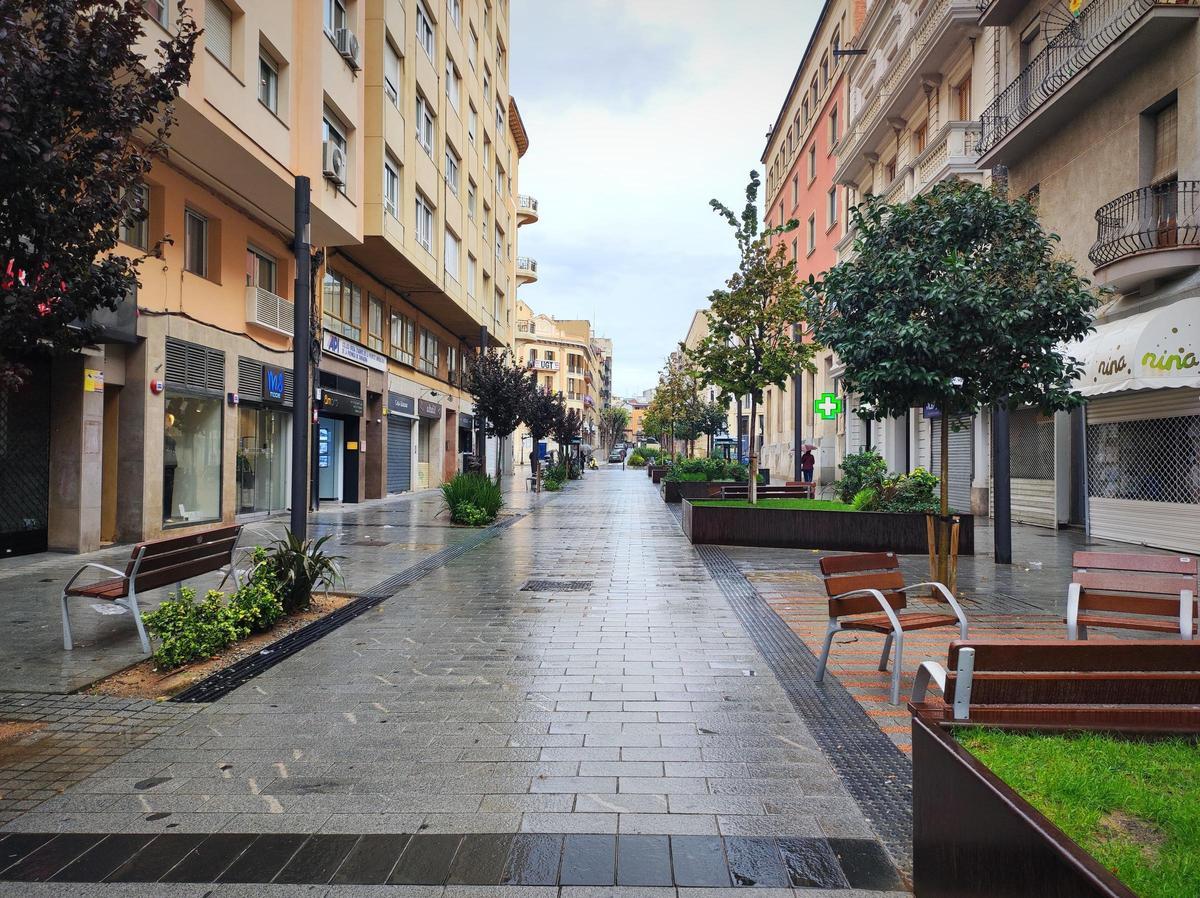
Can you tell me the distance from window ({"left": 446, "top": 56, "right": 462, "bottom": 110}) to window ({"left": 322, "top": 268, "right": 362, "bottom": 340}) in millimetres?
9324

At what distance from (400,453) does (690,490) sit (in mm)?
10553

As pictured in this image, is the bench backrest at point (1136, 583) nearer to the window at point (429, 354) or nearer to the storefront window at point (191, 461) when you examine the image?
the storefront window at point (191, 461)

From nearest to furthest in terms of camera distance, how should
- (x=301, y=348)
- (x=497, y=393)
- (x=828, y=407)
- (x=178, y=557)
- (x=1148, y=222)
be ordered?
(x=178, y=557)
(x=301, y=348)
(x=1148, y=222)
(x=828, y=407)
(x=497, y=393)

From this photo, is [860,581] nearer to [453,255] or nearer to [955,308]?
[955,308]

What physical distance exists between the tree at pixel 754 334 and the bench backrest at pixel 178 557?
1009 cm

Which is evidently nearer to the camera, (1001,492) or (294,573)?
(294,573)

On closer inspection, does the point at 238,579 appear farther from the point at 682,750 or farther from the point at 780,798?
the point at 780,798

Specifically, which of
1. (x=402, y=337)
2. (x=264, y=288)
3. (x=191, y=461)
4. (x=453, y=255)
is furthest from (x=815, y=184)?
(x=191, y=461)

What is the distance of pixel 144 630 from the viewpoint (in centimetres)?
618

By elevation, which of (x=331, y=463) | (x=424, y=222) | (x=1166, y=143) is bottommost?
(x=331, y=463)

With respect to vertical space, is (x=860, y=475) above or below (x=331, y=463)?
below

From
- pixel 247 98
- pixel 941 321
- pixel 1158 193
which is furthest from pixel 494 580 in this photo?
pixel 1158 193

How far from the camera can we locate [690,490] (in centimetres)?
2414

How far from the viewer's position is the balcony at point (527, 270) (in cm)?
5362
